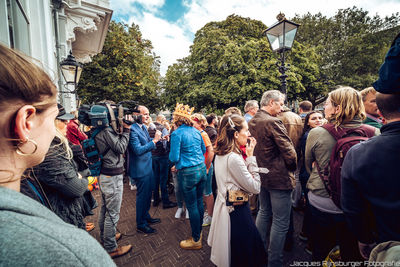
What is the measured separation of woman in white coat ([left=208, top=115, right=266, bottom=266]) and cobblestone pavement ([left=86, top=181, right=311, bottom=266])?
98 centimetres

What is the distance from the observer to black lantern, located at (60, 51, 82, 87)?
15.9ft

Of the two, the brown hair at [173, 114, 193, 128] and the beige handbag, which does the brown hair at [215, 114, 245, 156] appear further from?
the brown hair at [173, 114, 193, 128]

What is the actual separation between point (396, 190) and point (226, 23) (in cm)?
1941

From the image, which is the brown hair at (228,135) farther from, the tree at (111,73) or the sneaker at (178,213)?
the tree at (111,73)

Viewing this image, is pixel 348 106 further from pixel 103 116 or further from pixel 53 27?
pixel 53 27

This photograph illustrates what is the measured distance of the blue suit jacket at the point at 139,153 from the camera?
328 centimetres

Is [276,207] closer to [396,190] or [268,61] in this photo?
[396,190]

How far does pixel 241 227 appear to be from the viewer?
208 centimetres

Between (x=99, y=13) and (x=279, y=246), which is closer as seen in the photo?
(x=279, y=246)

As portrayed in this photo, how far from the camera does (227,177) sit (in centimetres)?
217

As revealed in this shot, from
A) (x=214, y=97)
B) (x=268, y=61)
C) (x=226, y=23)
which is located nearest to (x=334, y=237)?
(x=214, y=97)

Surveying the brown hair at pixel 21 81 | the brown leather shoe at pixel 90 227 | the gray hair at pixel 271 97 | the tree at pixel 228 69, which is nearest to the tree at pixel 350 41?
the tree at pixel 228 69

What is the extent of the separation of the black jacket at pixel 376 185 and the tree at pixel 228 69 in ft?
45.8

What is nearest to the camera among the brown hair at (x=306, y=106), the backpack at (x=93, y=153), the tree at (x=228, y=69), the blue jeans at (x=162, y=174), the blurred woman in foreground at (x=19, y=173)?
the blurred woman in foreground at (x=19, y=173)
